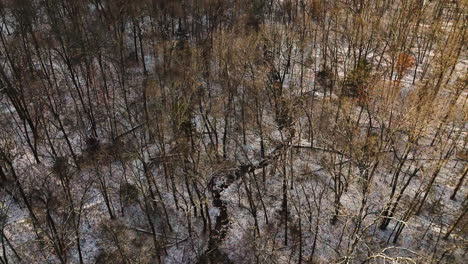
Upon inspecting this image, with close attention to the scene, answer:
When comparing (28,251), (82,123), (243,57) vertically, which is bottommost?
(28,251)

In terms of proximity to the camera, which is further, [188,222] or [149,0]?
[149,0]

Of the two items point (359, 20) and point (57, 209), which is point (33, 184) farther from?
point (359, 20)

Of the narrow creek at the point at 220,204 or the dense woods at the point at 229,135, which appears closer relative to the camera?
the dense woods at the point at 229,135

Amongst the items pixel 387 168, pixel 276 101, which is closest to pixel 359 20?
pixel 276 101

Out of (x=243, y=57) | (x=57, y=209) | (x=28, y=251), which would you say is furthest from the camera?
(x=243, y=57)

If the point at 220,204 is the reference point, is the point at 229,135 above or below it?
above

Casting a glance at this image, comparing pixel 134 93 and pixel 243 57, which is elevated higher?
pixel 243 57

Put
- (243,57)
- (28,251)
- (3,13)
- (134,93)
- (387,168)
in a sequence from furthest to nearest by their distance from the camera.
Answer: (3,13)
(134,93)
(243,57)
(387,168)
(28,251)

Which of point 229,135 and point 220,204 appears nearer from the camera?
point 220,204
